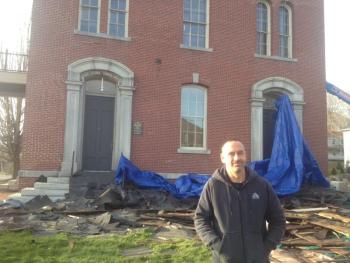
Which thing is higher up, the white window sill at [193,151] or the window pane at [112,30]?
the window pane at [112,30]

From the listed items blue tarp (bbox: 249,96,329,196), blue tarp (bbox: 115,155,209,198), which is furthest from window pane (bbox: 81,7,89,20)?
blue tarp (bbox: 249,96,329,196)

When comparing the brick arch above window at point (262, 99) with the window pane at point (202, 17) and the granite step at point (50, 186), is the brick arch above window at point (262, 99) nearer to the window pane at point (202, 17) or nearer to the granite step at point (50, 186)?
the window pane at point (202, 17)

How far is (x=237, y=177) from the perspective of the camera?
3.33m

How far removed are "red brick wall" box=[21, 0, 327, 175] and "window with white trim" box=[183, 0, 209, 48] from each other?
0.33 metres

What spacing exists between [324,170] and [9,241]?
41.8ft

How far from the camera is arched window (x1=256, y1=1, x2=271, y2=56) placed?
50.6 feet

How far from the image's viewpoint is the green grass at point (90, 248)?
566 cm

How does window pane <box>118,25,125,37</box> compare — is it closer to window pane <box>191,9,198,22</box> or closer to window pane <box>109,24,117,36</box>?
window pane <box>109,24,117,36</box>

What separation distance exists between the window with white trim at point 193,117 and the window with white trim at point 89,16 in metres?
3.97

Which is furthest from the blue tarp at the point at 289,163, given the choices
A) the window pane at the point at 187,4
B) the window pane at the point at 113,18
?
the window pane at the point at 113,18

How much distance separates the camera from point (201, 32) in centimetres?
1458

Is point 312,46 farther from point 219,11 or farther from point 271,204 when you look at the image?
point 271,204

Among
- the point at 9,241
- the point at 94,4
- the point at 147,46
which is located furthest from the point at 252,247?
the point at 94,4

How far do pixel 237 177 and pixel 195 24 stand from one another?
39.5 feet
